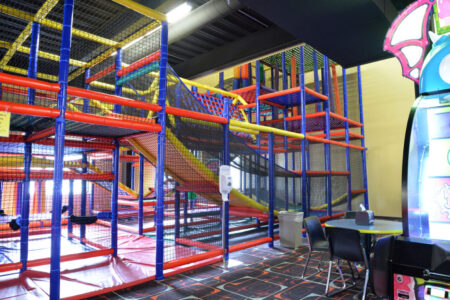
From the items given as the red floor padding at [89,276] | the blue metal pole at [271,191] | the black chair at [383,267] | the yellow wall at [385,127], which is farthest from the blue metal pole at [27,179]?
the yellow wall at [385,127]

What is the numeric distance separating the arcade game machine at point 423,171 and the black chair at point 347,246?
1394 millimetres

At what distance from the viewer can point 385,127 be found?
1116 centimetres

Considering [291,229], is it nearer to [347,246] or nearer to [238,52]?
[347,246]

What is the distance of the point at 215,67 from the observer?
9102 millimetres

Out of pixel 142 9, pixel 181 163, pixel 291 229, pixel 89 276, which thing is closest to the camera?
pixel 142 9

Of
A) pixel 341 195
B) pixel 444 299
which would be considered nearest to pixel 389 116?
pixel 341 195

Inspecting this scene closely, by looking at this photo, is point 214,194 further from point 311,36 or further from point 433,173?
point 433,173

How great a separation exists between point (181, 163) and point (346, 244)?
129 inches

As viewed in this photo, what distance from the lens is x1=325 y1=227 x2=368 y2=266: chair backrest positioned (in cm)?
374

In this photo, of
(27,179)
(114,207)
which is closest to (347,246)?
(114,207)

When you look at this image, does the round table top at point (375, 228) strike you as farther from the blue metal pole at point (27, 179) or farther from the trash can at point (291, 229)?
the blue metal pole at point (27, 179)

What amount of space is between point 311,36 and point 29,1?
5.75m

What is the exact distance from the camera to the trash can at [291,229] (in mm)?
6469

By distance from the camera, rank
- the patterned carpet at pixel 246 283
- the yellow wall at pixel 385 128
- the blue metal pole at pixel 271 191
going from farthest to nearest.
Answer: the yellow wall at pixel 385 128
the blue metal pole at pixel 271 191
the patterned carpet at pixel 246 283
